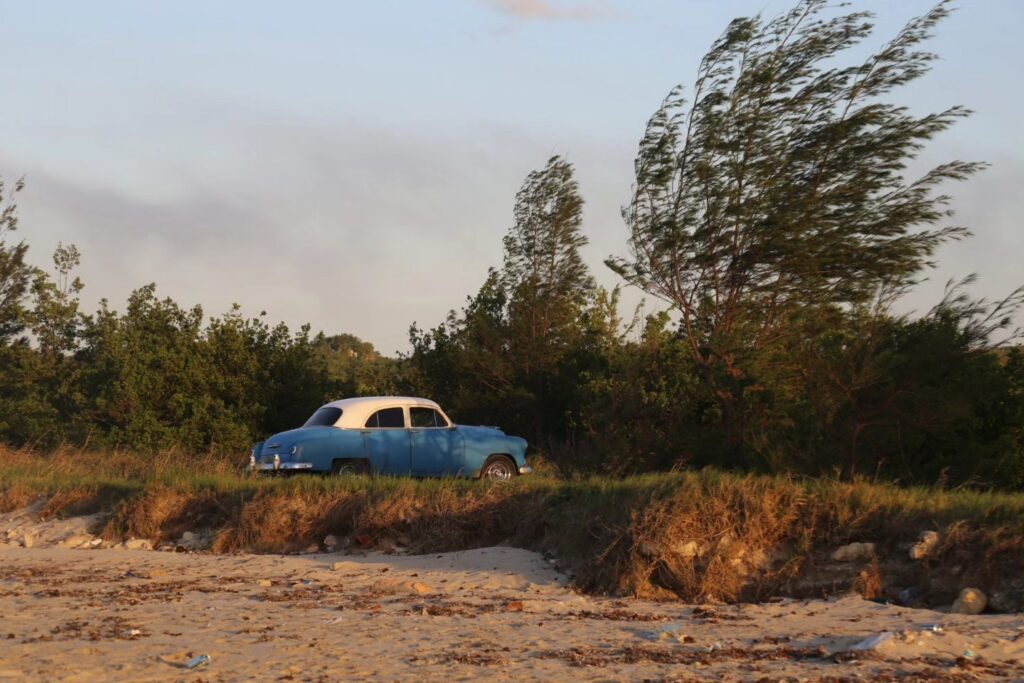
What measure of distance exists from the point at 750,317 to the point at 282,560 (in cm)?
1324

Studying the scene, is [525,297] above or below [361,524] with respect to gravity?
above

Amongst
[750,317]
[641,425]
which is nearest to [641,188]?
[750,317]

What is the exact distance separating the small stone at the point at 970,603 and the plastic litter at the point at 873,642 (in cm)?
206

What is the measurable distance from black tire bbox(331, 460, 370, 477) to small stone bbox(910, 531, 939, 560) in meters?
10.7

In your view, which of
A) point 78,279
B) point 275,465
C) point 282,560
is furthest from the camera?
point 78,279

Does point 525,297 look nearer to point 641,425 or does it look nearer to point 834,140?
point 641,425

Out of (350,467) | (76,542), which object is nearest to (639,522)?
(76,542)

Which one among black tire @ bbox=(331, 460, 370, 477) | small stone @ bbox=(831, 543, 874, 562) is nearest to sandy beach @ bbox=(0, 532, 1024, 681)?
small stone @ bbox=(831, 543, 874, 562)

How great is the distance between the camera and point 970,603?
30.8 ft

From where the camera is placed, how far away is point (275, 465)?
61.3 ft

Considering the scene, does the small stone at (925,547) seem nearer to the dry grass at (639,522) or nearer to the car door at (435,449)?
the dry grass at (639,522)

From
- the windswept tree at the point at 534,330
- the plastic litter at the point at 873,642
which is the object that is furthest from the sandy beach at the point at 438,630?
the windswept tree at the point at 534,330

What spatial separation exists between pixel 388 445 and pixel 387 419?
500 mm

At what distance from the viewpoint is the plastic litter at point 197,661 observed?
735 centimetres
